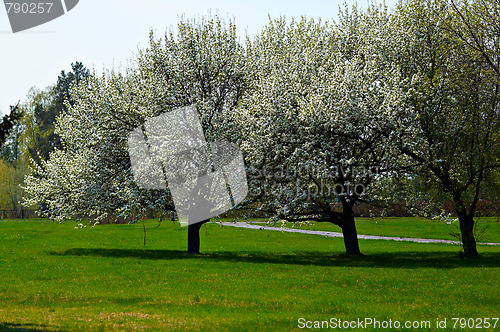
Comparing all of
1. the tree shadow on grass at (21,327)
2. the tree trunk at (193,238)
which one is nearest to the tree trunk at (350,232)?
the tree trunk at (193,238)

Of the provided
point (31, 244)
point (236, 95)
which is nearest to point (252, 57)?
point (236, 95)

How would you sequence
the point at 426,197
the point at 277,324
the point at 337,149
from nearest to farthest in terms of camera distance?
the point at 277,324, the point at 337,149, the point at 426,197

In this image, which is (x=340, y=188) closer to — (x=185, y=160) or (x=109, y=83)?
(x=185, y=160)

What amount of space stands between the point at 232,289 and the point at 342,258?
12.1 meters

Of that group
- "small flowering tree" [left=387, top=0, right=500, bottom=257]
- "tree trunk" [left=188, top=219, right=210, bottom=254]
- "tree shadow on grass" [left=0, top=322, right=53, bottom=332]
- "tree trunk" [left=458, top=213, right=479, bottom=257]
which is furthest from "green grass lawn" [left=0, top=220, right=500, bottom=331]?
"small flowering tree" [left=387, top=0, right=500, bottom=257]

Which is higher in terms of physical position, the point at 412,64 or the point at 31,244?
Answer: the point at 412,64

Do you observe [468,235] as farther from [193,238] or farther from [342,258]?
[193,238]

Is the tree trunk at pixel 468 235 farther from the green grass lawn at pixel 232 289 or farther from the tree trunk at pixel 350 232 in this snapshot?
the tree trunk at pixel 350 232

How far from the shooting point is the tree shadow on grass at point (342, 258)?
979 inches

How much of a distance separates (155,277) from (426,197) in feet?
56.0

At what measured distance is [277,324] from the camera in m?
11.8

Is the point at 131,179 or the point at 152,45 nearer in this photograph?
the point at 131,179

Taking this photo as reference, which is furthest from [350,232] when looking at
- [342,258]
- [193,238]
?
[193,238]

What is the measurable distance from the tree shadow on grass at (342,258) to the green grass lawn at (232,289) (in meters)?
0.05
